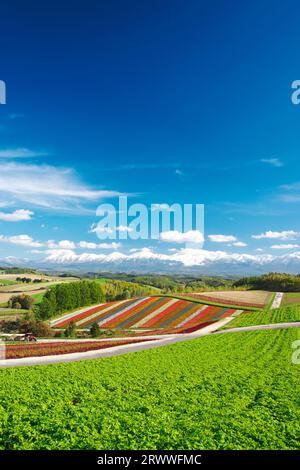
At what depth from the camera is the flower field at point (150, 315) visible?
7108 centimetres

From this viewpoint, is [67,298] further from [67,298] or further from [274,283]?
[274,283]

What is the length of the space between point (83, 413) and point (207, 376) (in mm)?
11300

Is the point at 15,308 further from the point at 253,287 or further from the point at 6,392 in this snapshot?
the point at 6,392

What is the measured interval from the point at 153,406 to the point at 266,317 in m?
57.9

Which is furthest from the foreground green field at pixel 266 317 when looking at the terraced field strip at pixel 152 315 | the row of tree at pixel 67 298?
the row of tree at pixel 67 298

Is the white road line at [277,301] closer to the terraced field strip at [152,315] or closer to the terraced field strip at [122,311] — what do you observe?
the terraced field strip at [152,315]

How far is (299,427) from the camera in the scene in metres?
12.4

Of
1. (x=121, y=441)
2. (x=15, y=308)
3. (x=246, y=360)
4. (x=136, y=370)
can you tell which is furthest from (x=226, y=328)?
(x=15, y=308)

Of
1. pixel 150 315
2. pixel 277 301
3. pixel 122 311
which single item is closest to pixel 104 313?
pixel 122 311

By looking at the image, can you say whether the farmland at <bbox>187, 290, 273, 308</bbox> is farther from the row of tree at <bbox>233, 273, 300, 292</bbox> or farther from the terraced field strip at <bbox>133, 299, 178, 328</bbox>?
the row of tree at <bbox>233, 273, 300, 292</bbox>

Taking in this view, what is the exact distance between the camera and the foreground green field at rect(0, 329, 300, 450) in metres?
10.7

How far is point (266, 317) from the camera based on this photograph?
219ft

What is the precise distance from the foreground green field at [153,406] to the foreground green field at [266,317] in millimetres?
35038

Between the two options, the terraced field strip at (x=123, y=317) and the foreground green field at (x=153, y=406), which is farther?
the terraced field strip at (x=123, y=317)
